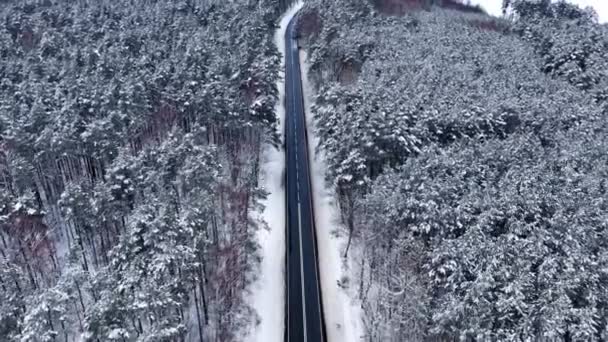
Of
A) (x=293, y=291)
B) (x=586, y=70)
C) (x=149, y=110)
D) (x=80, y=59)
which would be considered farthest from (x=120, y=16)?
(x=586, y=70)

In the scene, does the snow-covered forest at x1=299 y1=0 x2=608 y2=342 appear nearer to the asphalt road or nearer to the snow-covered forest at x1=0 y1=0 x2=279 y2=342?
the asphalt road

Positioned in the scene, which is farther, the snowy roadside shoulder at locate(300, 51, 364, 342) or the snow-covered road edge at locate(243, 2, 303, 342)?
the snowy roadside shoulder at locate(300, 51, 364, 342)

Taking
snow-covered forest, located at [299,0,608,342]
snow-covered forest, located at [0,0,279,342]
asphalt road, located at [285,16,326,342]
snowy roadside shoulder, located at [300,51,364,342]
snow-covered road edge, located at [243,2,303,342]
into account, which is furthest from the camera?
snowy roadside shoulder, located at [300,51,364,342]

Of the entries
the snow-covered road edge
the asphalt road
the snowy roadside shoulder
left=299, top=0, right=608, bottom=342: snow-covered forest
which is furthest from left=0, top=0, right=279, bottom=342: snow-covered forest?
left=299, top=0, right=608, bottom=342: snow-covered forest

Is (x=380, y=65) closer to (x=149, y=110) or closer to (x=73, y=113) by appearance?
(x=149, y=110)

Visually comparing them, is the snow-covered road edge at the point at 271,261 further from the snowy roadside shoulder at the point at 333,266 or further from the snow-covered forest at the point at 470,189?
the snow-covered forest at the point at 470,189

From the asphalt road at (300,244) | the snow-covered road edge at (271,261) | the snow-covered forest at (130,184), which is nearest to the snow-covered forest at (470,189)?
the asphalt road at (300,244)

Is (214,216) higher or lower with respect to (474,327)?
higher
